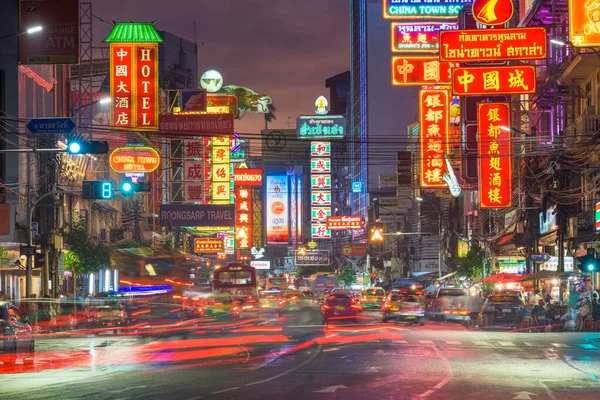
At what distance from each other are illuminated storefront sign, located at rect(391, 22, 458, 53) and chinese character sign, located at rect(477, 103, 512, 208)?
1364 cm

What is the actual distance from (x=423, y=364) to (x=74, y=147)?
43.2 feet

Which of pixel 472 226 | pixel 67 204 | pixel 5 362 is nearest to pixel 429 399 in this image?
pixel 5 362

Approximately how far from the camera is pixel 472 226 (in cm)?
7675

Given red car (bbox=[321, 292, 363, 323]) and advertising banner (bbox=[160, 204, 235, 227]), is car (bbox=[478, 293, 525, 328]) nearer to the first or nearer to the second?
red car (bbox=[321, 292, 363, 323])

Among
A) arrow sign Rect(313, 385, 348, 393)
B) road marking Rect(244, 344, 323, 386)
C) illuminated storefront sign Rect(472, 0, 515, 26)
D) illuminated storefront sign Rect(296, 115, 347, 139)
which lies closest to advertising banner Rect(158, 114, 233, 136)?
illuminated storefront sign Rect(472, 0, 515, 26)

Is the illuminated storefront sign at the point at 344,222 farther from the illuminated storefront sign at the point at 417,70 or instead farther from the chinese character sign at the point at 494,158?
the chinese character sign at the point at 494,158

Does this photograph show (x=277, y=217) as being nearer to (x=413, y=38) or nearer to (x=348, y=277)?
(x=348, y=277)

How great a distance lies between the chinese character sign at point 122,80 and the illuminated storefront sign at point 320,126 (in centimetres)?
7773

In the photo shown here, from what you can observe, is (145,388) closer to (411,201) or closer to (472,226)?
(472,226)

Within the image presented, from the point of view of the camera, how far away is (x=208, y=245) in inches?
3521

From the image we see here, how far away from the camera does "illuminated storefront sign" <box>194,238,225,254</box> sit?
8925 cm

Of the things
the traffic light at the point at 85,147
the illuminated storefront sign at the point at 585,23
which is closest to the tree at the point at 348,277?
the traffic light at the point at 85,147

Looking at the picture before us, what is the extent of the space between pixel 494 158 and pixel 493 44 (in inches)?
251

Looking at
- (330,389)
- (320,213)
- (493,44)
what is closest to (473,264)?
(493,44)
